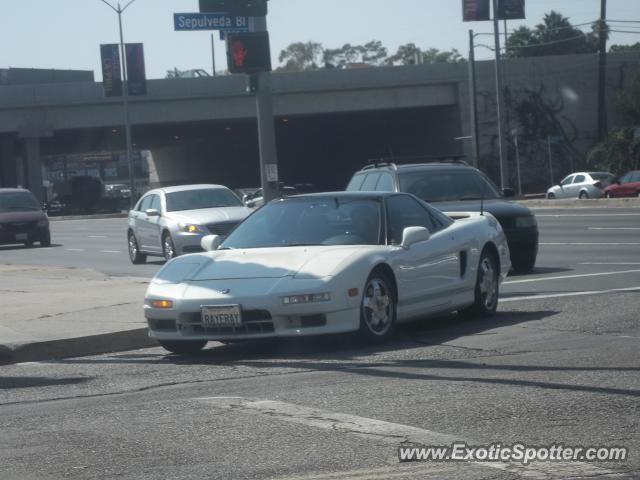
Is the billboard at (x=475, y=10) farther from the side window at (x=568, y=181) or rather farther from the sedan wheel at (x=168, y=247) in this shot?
the sedan wheel at (x=168, y=247)

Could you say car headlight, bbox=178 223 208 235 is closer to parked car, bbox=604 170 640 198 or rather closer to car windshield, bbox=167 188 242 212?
car windshield, bbox=167 188 242 212

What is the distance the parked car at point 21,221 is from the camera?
34219mm

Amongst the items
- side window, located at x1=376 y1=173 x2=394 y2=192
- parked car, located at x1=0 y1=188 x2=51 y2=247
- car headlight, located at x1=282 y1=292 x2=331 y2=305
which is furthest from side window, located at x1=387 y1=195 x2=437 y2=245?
parked car, located at x1=0 y1=188 x2=51 y2=247

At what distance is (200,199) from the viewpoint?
966 inches

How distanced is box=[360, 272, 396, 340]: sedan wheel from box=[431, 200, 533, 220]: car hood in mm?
6317

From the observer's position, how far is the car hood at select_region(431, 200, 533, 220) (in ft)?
56.3

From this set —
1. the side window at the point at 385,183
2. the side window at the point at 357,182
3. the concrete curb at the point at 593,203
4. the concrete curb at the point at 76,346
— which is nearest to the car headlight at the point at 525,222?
the side window at the point at 385,183

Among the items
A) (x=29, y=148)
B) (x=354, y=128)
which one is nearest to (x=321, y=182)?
(x=354, y=128)

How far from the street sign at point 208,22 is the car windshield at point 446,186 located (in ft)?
10.8

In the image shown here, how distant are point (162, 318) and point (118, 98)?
177 ft

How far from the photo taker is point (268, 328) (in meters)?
10.2

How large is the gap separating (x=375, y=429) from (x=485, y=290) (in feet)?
19.3

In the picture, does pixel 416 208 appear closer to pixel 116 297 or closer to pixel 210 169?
pixel 116 297

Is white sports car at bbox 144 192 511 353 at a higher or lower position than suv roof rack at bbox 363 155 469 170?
lower
